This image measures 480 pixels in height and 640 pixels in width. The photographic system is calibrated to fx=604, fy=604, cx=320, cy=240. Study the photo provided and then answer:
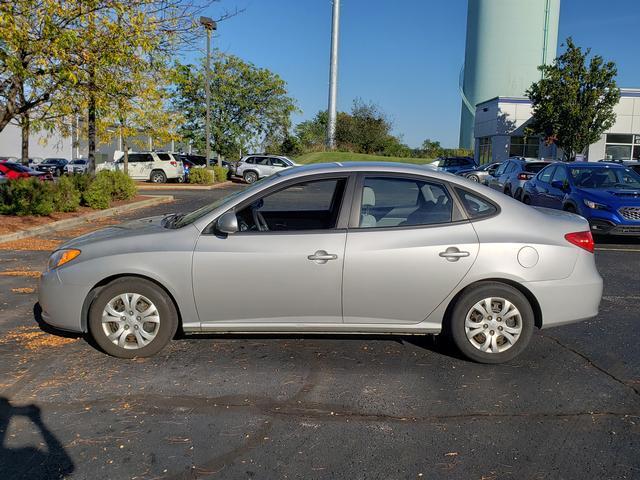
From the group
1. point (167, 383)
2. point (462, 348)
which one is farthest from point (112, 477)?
point (462, 348)

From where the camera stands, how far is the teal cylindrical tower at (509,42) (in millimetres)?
61763

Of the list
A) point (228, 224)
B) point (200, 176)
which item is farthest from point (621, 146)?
point (228, 224)

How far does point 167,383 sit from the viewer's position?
4508 mm

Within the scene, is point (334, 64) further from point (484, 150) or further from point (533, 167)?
point (533, 167)

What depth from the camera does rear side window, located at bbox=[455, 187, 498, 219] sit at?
4.98 metres

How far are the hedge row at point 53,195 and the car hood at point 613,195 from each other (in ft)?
37.5

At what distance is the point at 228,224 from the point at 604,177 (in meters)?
10.1

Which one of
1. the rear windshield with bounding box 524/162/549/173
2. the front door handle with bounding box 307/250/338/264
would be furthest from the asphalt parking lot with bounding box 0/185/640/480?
the rear windshield with bounding box 524/162/549/173

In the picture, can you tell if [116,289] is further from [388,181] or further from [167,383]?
[388,181]

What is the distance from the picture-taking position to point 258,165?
3478cm

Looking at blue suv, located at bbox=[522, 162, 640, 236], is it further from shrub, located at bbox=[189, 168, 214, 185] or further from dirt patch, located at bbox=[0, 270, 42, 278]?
shrub, located at bbox=[189, 168, 214, 185]

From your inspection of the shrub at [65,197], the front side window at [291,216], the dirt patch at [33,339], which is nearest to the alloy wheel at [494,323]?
the front side window at [291,216]

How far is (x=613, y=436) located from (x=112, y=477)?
118 inches

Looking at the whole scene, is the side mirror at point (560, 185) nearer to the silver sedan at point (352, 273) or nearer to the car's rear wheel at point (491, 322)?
the silver sedan at point (352, 273)
